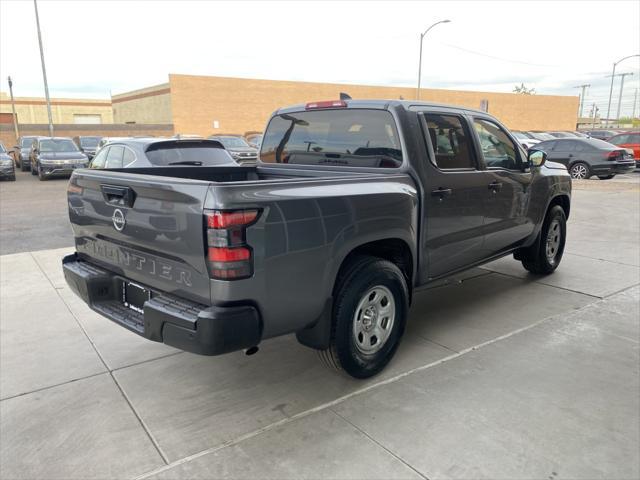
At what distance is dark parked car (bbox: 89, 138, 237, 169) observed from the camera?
352 inches

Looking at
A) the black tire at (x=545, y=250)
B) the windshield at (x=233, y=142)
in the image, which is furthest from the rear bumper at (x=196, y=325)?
the windshield at (x=233, y=142)

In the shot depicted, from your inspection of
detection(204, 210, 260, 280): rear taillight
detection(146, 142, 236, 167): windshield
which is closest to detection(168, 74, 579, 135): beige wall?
detection(146, 142, 236, 167): windshield

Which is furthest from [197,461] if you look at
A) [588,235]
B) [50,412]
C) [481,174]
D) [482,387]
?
[588,235]

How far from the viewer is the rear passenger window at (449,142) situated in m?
4.14

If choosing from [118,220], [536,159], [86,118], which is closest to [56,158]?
[118,220]

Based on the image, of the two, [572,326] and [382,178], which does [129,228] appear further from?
[572,326]

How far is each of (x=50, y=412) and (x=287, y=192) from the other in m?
2.09

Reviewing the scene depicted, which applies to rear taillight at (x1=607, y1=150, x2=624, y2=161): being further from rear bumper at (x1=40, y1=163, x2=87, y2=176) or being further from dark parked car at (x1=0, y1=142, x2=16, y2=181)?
dark parked car at (x1=0, y1=142, x2=16, y2=181)

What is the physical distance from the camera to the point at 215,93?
37281 millimetres

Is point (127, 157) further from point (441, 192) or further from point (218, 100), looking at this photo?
point (218, 100)

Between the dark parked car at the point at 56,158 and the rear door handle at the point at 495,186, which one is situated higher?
the rear door handle at the point at 495,186

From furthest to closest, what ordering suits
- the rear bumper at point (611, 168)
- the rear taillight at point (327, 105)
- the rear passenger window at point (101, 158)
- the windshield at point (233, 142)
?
the windshield at point (233, 142) → the rear bumper at point (611, 168) → the rear passenger window at point (101, 158) → the rear taillight at point (327, 105)

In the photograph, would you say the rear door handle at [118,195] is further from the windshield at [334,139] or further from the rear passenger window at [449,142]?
the rear passenger window at [449,142]

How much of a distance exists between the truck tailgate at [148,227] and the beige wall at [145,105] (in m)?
35.7
